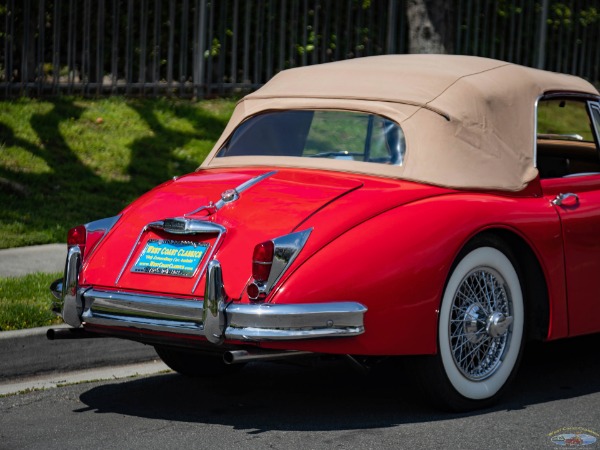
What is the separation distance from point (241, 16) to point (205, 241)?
8.97m

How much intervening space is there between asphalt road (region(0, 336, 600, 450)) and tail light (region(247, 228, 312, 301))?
65 cm

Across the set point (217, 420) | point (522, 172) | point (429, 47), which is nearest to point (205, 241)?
point (217, 420)

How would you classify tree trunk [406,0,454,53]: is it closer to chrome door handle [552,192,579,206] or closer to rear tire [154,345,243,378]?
chrome door handle [552,192,579,206]

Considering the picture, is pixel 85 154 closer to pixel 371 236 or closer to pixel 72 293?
pixel 72 293

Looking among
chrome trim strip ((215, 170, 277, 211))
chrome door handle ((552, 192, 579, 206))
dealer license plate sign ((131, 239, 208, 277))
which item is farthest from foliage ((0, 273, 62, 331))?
chrome door handle ((552, 192, 579, 206))

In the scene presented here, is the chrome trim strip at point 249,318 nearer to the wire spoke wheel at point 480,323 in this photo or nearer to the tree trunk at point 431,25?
the wire spoke wheel at point 480,323

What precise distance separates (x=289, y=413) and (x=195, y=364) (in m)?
0.94

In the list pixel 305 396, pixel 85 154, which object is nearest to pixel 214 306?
pixel 305 396

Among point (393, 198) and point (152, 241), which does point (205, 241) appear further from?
point (393, 198)

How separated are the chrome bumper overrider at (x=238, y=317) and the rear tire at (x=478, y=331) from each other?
53 centimetres

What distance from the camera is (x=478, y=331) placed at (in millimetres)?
5641

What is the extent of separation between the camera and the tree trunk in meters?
11.8

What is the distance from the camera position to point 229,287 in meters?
5.17

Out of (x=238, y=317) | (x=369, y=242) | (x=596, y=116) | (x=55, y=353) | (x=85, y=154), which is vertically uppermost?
(x=596, y=116)
